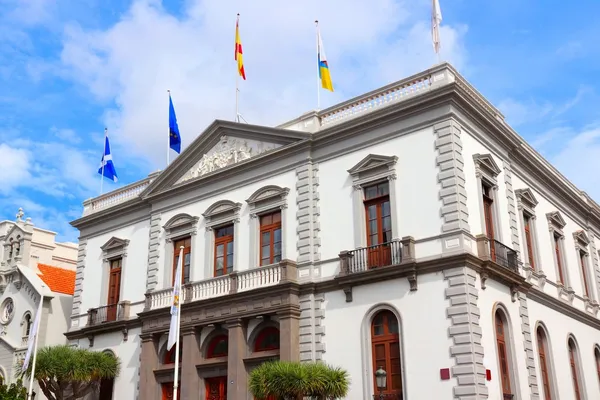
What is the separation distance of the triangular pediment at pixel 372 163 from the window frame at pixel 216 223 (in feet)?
16.4

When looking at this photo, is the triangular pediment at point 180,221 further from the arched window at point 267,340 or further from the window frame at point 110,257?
the arched window at point 267,340

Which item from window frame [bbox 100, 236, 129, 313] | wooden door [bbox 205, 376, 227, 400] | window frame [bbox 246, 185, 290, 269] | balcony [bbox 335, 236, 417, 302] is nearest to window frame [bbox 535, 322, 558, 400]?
balcony [bbox 335, 236, 417, 302]

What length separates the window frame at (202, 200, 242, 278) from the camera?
25344mm

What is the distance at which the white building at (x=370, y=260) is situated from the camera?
20109 mm

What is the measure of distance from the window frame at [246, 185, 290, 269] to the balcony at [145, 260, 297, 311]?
67 cm

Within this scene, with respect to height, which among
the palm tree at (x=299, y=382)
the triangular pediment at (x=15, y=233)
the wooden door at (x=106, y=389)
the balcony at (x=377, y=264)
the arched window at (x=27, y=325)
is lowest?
the palm tree at (x=299, y=382)

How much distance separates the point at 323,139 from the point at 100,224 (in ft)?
41.0

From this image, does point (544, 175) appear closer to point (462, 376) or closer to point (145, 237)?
point (462, 376)

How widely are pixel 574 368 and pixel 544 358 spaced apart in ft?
9.15

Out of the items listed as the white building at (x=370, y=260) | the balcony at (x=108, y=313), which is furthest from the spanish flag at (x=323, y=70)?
the balcony at (x=108, y=313)

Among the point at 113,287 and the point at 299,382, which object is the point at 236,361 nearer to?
the point at 299,382

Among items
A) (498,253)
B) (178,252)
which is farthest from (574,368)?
(178,252)

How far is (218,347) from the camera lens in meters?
24.8

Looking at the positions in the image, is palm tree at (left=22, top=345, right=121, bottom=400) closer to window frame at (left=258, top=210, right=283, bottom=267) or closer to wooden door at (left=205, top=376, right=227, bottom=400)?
wooden door at (left=205, top=376, right=227, bottom=400)
